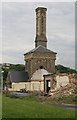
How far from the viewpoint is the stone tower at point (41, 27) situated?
71.4 m

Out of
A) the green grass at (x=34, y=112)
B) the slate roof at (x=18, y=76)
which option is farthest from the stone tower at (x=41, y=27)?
the green grass at (x=34, y=112)

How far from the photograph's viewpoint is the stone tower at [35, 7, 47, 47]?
71375 mm

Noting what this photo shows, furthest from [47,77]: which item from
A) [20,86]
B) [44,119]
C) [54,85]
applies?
[44,119]

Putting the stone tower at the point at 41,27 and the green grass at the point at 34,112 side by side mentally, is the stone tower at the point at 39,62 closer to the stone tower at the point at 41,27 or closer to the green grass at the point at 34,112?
the stone tower at the point at 41,27

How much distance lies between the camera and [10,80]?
61594 mm

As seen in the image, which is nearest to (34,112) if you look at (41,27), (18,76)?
(18,76)

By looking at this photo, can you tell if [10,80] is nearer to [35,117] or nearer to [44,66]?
[44,66]

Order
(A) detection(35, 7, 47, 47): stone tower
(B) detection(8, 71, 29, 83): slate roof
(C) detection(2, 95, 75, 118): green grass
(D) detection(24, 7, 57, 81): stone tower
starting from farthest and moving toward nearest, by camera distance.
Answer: (A) detection(35, 7, 47, 47): stone tower
(D) detection(24, 7, 57, 81): stone tower
(B) detection(8, 71, 29, 83): slate roof
(C) detection(2, 95, 75, 118): green grass

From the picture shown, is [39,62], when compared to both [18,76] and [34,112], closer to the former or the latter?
[18,76]

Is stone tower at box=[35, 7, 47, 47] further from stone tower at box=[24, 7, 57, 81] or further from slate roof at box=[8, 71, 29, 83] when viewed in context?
slate roof at box=[8, 71, 29, 83]

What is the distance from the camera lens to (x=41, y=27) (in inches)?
2822

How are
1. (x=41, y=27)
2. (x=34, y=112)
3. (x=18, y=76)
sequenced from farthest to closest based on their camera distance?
1. (x=41, y=27)
2. (x=18, y=76)
3. (x=34, y=112)

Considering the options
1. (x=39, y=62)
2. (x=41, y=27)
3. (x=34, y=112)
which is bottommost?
(x=34, y=112)

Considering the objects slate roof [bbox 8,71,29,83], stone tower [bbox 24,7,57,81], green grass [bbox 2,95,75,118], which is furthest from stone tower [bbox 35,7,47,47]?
green grass [bbox 2,95,75,118]
